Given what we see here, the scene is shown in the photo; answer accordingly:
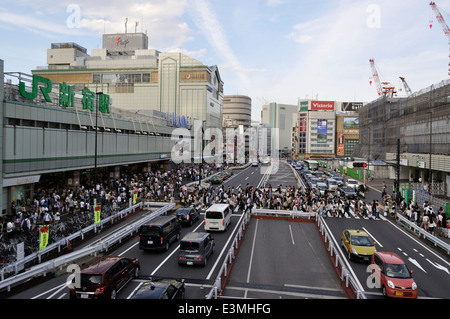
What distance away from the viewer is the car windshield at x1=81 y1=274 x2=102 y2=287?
11961 millimetres

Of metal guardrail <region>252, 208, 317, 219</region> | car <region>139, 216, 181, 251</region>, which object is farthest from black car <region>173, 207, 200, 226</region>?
metal guardrail <region>252, 208, 317, 219</region>

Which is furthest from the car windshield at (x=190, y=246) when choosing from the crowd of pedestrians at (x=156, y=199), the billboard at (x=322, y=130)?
the billboard at (x=322, y=130)

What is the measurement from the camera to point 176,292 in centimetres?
1141

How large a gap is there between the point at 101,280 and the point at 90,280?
40 centimetres

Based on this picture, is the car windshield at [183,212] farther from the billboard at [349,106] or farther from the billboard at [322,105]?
the billboard at [349,106]

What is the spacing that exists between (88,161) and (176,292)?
89.2 feet

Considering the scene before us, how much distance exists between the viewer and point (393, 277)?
13.5 meters

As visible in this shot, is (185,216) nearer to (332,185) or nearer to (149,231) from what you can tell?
(149,231)

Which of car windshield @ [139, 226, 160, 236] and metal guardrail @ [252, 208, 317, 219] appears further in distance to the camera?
metal guardrail @ [252, 208, 317, 219]

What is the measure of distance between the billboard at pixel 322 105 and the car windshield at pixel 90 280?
163211mm

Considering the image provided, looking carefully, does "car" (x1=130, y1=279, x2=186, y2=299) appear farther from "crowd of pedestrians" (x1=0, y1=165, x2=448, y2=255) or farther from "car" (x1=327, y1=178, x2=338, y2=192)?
"car" (x1=327, y1=178, x2=338, y2=192)

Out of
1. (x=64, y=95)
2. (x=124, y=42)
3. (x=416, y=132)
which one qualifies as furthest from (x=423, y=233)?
(x=124, y=42)
